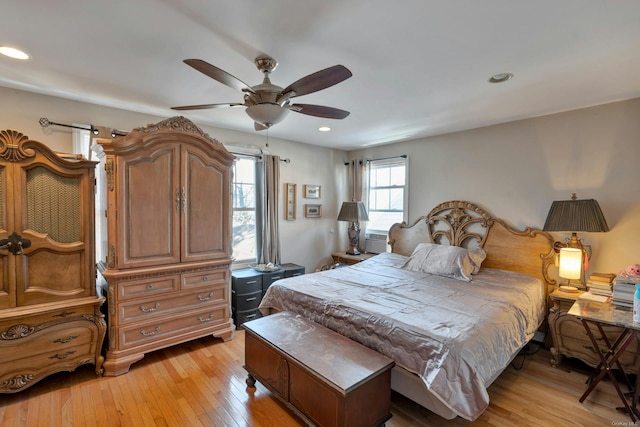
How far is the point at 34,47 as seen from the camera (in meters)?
1.93

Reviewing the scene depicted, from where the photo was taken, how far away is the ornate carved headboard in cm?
323

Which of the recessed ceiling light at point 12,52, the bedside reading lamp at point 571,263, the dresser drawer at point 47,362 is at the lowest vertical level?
the dresser drawer at point 47,362

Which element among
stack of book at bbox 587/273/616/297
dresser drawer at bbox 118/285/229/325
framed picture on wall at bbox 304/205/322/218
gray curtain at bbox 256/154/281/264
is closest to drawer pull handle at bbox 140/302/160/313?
dresser drawer at bbox 118/285/229/325

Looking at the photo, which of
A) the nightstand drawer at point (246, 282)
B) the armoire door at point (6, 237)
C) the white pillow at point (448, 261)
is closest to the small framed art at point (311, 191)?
the nightstand drawer at point (246, 282)

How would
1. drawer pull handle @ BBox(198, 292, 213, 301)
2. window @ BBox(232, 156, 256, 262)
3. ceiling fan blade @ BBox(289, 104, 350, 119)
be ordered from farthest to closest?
1. window @ BBox(232, 156, 256, 262)
2. drawer pull handle @ BBox(198, 292, 213, 301)
3. ceiling fan blade @ BBox(289, 104, 350, 119)

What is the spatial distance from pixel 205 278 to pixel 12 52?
2272mm

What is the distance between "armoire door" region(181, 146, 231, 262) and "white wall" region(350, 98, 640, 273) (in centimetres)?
279

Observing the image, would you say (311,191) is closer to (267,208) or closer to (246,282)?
(267,208)

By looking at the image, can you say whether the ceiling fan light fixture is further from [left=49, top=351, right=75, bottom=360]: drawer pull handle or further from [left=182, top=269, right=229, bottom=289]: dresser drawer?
[left=49, top=351, right=75, bottom=360]: drawer pull handle

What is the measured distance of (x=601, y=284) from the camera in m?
2.63

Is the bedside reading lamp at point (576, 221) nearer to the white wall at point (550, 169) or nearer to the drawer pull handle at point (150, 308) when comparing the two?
the white wall at point (550, 169)

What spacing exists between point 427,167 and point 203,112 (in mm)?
3088

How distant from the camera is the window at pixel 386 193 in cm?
468

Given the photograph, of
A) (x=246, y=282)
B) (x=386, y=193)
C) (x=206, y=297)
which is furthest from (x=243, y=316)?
(x=386, y=193)
